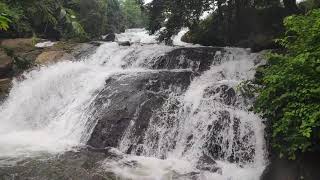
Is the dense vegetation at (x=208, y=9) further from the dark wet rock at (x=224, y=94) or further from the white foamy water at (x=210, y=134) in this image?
the dark wet rock at (x=224, y=94)

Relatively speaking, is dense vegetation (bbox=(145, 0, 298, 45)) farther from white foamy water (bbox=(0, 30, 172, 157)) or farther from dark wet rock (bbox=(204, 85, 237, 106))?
dark wet rock (bbox=(204, 85, 237, 106))

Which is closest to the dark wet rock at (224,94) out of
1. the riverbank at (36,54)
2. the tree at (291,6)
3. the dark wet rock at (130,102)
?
the dark wet rock at (130,102)

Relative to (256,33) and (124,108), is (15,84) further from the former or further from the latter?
(256,33)

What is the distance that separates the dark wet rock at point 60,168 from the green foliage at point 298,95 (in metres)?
3.45

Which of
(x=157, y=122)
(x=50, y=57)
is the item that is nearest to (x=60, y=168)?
(x=157, y=122)

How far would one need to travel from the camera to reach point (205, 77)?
13.0 meters

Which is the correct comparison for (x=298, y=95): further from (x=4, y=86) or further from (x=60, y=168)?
(x=4, y=86)

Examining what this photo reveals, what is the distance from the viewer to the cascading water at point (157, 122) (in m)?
8.82

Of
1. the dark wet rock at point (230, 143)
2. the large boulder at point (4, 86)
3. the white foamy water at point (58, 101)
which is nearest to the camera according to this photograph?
the dark wet rock at point (230, 143)

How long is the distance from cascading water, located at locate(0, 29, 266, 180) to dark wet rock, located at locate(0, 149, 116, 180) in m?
0.30

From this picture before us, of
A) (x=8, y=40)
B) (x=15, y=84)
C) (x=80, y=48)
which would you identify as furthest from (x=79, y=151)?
(x=8, y=40)

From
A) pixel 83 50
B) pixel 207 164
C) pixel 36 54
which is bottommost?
pixel 207 164

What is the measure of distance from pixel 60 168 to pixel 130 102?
3.42 m

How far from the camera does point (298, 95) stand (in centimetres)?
638
